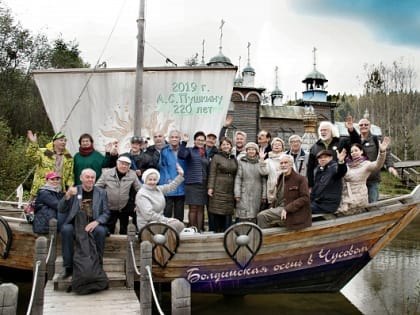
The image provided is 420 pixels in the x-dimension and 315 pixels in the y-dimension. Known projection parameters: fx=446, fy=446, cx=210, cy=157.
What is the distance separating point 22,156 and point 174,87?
8.28m

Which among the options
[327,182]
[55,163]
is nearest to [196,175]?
[327,182]

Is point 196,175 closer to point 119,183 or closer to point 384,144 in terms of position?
point 119,183

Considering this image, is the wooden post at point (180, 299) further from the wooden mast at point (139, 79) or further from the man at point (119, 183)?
the wooden mast at point (139, 79)

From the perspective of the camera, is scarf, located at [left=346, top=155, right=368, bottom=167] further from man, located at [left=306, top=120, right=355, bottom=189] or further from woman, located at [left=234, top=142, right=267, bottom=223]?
woman, located at [left=234, top=142, right=267, bottom=223]

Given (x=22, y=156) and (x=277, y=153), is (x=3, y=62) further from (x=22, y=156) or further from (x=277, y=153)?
(x=277, y=153)

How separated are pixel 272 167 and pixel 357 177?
1.09 meters

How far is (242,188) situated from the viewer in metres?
6.14

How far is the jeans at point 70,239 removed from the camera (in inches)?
208

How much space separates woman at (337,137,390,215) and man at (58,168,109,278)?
310 centimetres

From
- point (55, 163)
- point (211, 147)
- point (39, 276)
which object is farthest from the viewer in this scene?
point (211, 147)

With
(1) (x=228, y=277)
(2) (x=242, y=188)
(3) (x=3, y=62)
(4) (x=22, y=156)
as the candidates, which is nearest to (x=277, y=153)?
(2) (x=242, y=188)

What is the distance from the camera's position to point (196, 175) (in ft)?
21.2

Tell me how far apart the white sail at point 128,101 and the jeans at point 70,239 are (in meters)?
4.14

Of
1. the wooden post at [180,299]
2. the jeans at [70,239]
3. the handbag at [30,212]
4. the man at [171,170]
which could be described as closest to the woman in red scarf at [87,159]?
the handbag at [30,212]
